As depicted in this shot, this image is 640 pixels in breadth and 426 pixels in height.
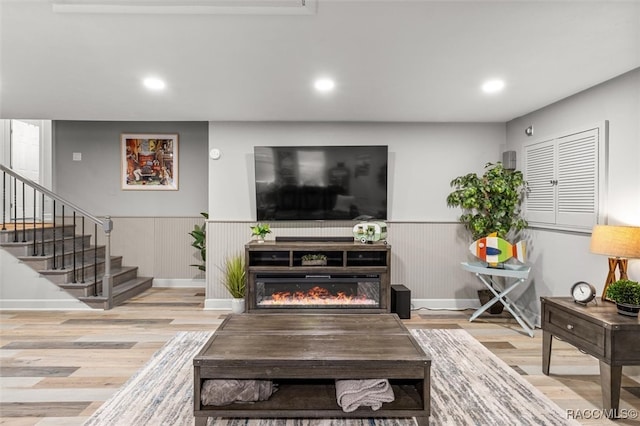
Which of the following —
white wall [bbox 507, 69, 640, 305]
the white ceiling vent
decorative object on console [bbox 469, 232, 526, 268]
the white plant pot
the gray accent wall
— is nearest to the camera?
the white ceiling vent

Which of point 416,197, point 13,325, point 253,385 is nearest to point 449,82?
point 416,197

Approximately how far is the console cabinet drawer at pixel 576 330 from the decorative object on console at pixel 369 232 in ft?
6.28

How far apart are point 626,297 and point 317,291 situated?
108 inches

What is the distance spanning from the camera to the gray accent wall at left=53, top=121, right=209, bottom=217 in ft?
18.7

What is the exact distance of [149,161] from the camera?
577 cm

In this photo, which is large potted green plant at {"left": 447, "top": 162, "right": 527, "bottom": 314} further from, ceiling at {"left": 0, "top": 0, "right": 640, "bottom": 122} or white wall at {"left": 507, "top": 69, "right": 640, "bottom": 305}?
ceiling at {"left": 0, "top": 0, "right": 640, "bottom": 122}

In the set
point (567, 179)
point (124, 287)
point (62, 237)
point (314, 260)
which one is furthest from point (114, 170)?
point (567, 179)

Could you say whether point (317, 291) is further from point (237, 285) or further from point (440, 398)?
point (440, 398)

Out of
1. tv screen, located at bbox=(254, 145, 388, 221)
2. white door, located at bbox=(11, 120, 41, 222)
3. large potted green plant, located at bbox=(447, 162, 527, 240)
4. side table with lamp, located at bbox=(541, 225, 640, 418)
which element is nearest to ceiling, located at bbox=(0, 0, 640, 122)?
tv screen, located at bbox=(254, 145, 388, 221)

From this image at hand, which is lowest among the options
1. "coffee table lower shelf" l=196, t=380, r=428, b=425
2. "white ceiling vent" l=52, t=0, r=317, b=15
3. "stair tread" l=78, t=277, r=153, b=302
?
"stair tread" l=78, t=277, r=153, b=302

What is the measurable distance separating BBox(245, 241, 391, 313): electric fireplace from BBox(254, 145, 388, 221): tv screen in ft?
1.49

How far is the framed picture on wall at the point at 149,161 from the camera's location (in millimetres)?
5727

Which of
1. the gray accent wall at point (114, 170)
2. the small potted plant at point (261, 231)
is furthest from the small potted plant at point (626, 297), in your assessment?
the gray accent wall at point (114, 170)

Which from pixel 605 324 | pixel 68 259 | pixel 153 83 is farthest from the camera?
pixel 68 259
